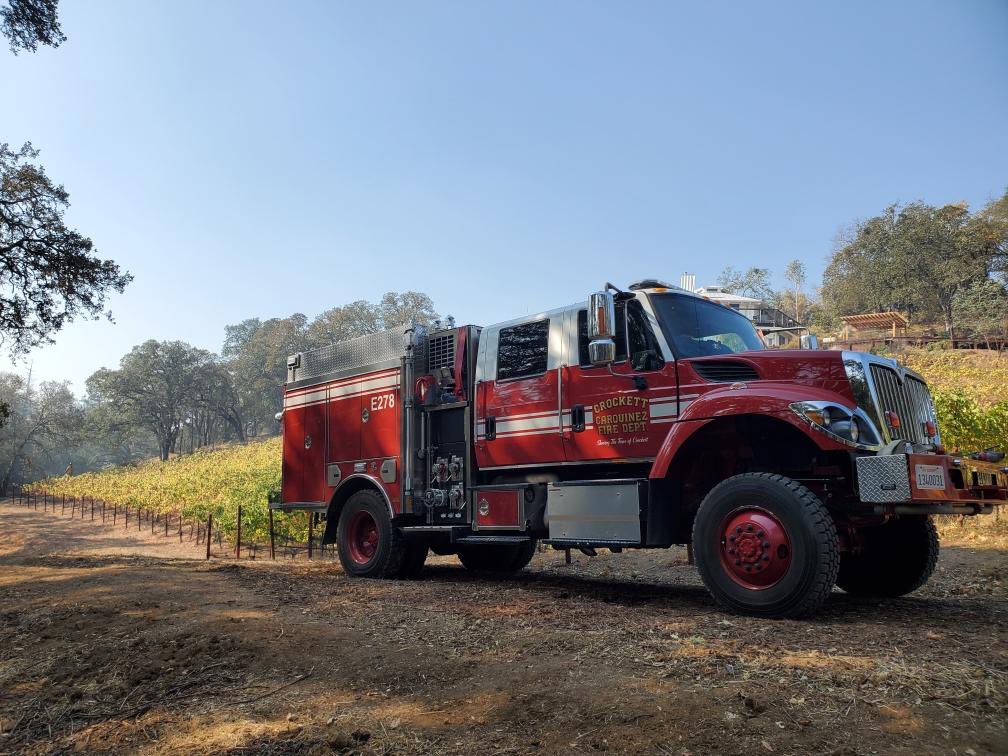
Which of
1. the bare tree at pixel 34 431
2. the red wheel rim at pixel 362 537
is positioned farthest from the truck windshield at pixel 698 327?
the bare tree at pixel 34 431

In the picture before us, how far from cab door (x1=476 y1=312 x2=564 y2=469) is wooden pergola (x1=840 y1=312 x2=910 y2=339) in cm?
4604

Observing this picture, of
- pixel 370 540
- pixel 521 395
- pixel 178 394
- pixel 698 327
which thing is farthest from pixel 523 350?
pixel 178 394

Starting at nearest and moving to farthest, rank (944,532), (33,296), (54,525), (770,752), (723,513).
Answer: (770,752)
(723,513)
(944,532)
(33,296)
(54,525)

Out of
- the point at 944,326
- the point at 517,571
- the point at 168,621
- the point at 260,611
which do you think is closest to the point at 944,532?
the point at 517,571

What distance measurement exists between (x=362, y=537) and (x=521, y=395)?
3676 millimetres

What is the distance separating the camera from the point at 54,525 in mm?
32938

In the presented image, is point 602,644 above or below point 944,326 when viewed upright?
below

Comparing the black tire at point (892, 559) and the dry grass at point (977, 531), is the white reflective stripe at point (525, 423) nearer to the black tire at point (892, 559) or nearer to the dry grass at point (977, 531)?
the black tire at point (892, 559)

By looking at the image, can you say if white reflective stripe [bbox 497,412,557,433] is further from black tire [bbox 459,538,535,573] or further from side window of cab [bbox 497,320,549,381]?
black tire [bbox 459,538,535,573]

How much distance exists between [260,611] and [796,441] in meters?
5.09

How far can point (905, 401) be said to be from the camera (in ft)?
20.5

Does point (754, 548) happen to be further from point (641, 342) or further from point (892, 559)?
point (641, 342)

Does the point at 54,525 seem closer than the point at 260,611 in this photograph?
No

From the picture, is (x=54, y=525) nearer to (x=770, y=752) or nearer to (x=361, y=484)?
(x=361, y=484)
